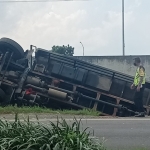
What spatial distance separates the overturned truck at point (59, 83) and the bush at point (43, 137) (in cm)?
915

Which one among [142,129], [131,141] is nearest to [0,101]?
[142,129]

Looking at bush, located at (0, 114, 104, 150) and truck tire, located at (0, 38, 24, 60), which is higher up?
truck tire, located at (0, 38, 24, 60)

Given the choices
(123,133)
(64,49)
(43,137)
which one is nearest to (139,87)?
(123,133)

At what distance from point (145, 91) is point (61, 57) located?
346 cm

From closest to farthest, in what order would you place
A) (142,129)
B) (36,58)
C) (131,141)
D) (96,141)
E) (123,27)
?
(96,141)
(131,141)
(142,129)
(36,58)
(123,27)

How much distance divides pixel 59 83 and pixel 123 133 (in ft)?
19.9

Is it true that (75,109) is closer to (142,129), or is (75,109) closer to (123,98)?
(123,98)

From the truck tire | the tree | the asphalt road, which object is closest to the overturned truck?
the truck tire

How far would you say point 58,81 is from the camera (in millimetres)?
15070

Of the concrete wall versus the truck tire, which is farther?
the concrete wall

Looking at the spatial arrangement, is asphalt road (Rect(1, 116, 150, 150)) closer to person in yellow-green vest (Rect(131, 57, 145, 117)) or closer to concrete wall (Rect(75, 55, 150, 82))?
person in yellow-green vest (Rect(131, 57, 145, 117))

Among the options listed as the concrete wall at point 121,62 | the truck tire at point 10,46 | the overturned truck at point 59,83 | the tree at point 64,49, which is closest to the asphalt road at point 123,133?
the overturned truck at point 59,83

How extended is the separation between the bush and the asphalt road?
2.23m

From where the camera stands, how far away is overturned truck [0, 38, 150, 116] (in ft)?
48.0
